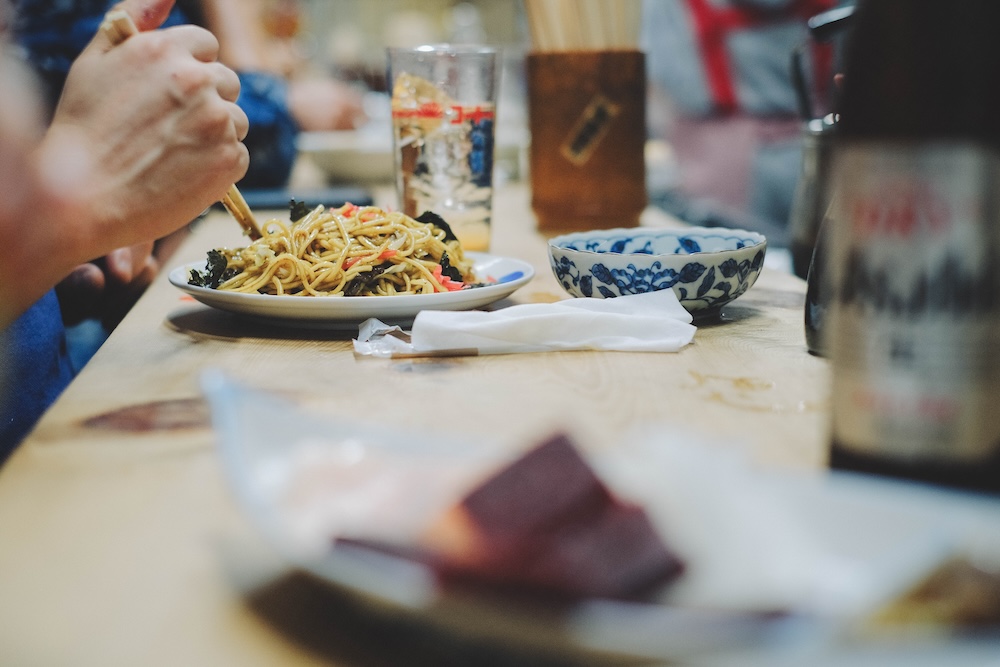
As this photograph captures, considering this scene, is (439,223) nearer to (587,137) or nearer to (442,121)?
(442,121)

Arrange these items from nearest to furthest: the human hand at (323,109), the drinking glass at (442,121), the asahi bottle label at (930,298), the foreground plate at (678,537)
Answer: the foreground plate at (678,537) → the asahi bottle label at (930,298) → the drinking glass at (442,121) → the human hand at (323,109)

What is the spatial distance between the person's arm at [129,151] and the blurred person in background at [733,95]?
8.00 feet

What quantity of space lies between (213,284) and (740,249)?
2.02 ft

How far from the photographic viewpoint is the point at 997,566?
1.20 feet

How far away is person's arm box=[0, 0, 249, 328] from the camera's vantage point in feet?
2.81

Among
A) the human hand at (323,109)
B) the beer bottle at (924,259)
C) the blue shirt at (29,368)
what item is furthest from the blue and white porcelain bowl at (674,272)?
the human hand at (323,109)

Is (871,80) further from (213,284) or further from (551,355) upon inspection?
(213,284)

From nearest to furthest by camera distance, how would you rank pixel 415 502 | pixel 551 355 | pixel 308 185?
pixel 415 502 < pixel 551 355 < pixel 308 185

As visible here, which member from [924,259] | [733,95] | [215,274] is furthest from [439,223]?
[733,95]

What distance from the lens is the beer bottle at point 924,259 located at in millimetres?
440

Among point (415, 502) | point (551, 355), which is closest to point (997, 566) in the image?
point (415, 502)

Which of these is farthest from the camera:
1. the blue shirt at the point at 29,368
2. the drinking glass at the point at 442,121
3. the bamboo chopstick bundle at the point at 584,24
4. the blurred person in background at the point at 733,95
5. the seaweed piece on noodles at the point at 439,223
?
the blurred person in background at the point at 733,95

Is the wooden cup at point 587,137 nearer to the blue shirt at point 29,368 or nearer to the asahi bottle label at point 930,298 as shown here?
the blue shirt at point 29,368

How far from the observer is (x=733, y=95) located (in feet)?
12.5
